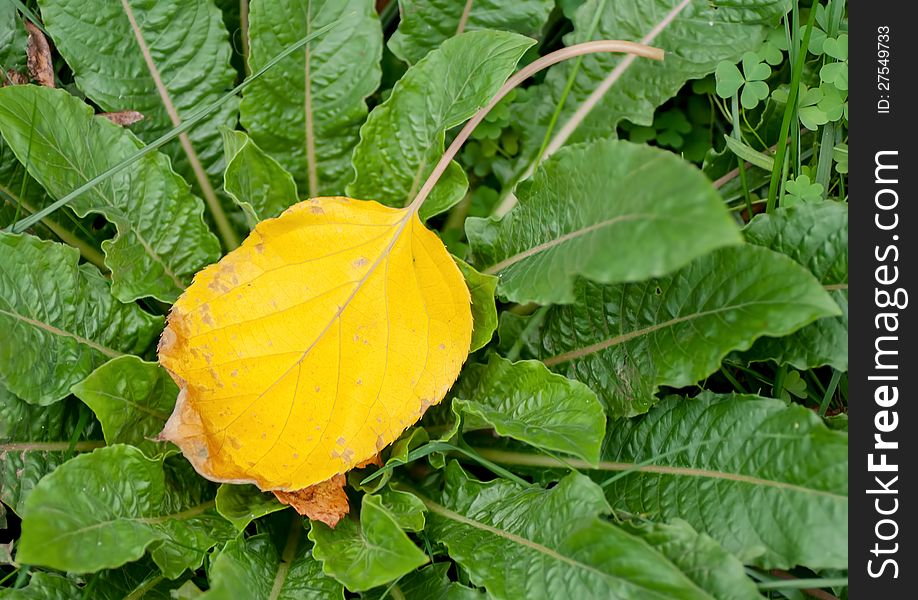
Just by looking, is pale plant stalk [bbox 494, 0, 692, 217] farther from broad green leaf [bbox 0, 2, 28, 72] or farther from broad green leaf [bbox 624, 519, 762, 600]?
broad green leaf [bbox 0, 2, 28, 72]

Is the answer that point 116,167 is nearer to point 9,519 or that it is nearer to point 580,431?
point 9,519

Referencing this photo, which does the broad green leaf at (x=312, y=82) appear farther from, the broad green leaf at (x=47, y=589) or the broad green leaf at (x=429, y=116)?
the broad green leaf at (x=47, y=589)

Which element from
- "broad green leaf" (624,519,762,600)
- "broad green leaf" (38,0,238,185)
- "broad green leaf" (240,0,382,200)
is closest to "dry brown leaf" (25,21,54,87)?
"broad green leaf" (38,0,238,185)

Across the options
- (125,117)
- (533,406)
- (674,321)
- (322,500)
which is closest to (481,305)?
(533,406)

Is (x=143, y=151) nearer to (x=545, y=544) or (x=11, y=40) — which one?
(x=11, y=40)
